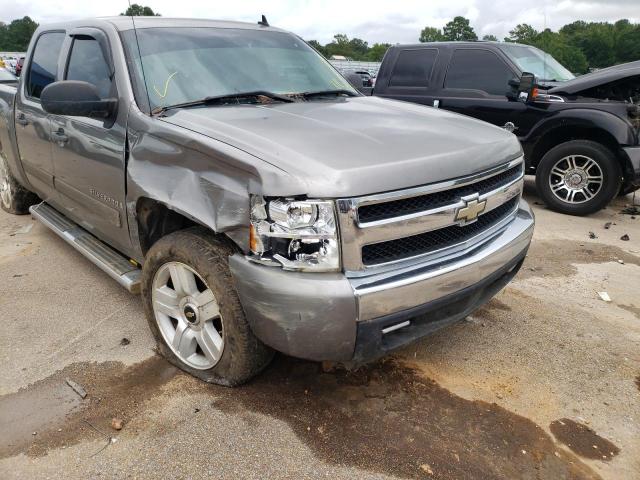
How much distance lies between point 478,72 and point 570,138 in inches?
55.8

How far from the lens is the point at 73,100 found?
9.11 feet

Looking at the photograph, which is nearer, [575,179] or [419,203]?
[419,203]

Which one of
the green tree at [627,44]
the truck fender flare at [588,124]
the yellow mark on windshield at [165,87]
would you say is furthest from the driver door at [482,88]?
the green tree at [627,44]

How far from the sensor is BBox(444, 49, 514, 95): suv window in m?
6.43

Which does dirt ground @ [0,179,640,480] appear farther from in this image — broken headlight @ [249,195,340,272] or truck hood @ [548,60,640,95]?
truck hood @ [548,60,640,95]

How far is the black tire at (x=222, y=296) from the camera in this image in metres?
2.30

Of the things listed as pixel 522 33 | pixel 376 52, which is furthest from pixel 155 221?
pixel 376 52

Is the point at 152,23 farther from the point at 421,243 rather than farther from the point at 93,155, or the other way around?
the point at 421,243

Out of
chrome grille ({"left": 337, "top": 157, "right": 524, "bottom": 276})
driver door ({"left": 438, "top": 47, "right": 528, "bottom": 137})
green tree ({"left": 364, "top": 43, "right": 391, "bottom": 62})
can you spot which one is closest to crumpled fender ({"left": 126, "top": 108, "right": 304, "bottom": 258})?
A: chrome grille ({"left": 337, "top": 157, "right": 524, "bottom": 276})

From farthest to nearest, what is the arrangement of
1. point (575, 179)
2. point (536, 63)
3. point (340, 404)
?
point (536, 63)
point (575, 179)
point (340, 404)

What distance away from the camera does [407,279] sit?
2162 millimetres

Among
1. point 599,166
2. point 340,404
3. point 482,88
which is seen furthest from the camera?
point 482,88

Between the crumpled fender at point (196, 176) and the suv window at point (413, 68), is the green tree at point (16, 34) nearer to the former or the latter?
the suv window at point (413, 68)

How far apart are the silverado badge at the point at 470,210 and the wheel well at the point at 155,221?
4.43 ft
